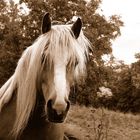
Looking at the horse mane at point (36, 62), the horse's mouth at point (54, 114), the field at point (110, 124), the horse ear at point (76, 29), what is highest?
the horse ear at point (76, 29)

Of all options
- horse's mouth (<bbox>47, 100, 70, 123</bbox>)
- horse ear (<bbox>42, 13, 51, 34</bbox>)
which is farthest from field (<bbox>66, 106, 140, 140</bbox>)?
horse's mouth (<bbox>47, 100, 70, 123</bbox>)

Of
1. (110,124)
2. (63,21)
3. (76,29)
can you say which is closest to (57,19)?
(63,21)

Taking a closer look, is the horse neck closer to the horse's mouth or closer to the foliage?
the horse's mouth

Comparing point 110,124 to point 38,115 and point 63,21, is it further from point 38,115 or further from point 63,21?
point 63,21

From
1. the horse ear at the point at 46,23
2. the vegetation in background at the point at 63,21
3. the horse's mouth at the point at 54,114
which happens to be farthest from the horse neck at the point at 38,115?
the vegetation in background at the point at 63,21

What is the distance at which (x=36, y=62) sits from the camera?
3.46 metres

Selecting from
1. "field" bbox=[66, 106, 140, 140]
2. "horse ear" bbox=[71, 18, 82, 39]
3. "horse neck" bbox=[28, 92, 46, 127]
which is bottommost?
"field" bbox=[66, 106, 140, 140]

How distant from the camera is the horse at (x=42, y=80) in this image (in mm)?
3365

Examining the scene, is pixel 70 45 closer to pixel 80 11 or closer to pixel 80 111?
pixel 80 111

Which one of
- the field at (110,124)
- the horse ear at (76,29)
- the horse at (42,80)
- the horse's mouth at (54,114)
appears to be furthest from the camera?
the field at (110,124)

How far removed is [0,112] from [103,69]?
27146mm

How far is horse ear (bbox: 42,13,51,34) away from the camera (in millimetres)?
3588

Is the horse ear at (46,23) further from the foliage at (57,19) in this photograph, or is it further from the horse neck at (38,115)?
the foliage at (57,19)

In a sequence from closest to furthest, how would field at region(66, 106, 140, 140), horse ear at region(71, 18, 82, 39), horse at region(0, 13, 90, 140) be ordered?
1. horse at region(0, 13, 90, 140)
2. horse ear at region(71, 18, 82, 39)
3. field at region(66, 106, 140, 140)
